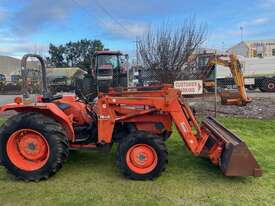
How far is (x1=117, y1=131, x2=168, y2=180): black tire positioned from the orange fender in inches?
34.8

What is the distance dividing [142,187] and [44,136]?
5.38ft

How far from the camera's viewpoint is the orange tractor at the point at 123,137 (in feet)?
18.1

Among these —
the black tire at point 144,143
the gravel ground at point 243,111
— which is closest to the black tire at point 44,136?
the black tire at point 144,143

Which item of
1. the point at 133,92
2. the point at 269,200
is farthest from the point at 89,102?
the point at 269,200

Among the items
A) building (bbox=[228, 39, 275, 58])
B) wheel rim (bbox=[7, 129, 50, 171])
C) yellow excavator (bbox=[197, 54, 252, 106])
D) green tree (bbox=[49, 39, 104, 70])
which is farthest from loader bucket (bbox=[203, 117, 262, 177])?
green tree (bbox=[49, 39, 104, 70])

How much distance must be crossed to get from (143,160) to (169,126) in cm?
82

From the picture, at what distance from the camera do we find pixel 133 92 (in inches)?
241

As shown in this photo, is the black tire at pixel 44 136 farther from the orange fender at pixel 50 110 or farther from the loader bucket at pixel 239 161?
the loader bucket at pixel 239 161

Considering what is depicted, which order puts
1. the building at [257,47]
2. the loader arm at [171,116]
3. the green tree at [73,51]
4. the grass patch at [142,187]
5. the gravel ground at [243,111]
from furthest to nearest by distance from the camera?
1. the green tree at [73,51]
2. the building at [257,47]
3. the gravel ground at [243,111]
4. the loader arm at [171,116]
5. the grass patch at [142,187]

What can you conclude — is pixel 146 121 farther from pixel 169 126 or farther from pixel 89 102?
pixel 89 102

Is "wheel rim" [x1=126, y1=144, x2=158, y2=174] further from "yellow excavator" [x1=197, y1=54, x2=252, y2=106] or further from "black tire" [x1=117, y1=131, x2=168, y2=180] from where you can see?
"yellow excavator" [x1=197, y1=54, x2=252, y2=106]

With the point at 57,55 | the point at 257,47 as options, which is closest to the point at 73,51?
the point at 57,55

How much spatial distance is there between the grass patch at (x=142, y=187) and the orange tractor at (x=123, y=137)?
8.2 inches

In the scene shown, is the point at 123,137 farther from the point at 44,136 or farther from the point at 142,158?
the point at 44,136
